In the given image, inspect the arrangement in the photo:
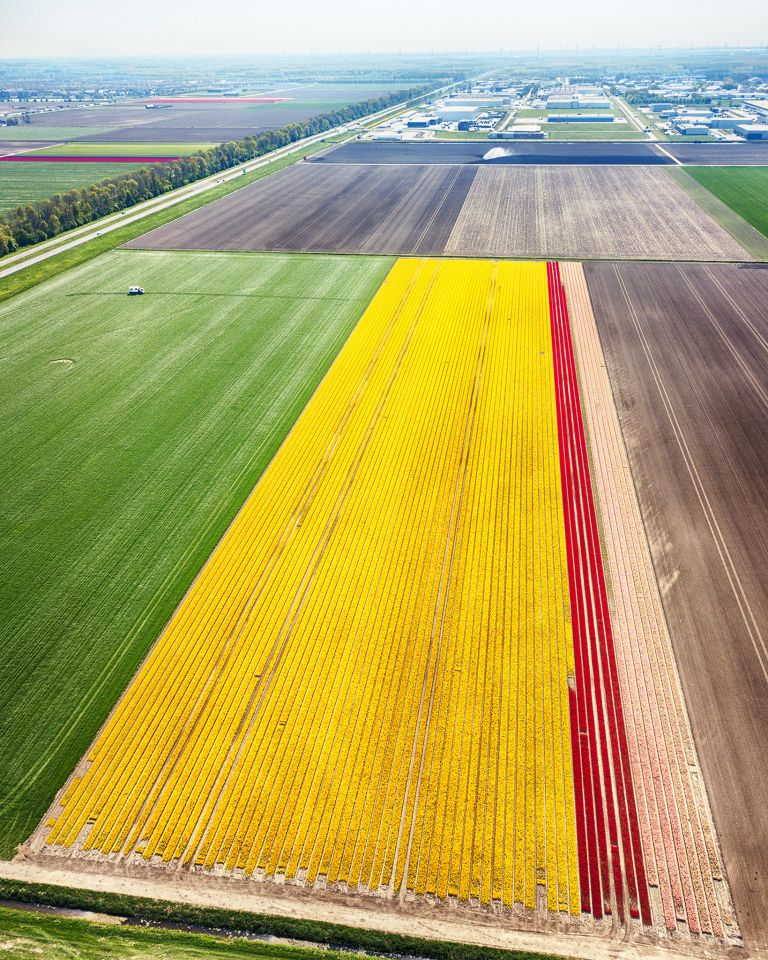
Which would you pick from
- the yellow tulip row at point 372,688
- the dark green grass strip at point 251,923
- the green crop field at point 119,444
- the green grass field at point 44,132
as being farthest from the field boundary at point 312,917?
the green grass field at point 44,132

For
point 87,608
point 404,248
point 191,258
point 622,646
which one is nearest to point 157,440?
point 87,608

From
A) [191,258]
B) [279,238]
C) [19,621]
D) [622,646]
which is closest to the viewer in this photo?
[622,646]

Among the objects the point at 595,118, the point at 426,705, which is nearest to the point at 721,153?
the point at 595,118

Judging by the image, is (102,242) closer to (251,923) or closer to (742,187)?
(251,923)

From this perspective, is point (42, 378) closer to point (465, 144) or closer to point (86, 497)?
point (86, 497)

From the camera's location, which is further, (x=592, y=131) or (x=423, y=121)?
(x=423, y=121)

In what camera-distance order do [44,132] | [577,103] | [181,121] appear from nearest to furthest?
[44,132], [181,121], [577,103]

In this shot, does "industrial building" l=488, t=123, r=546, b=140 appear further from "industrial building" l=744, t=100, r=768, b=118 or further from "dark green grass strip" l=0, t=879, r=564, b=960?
"dark green grass strip" l=0, t=879, r=564, b=960
